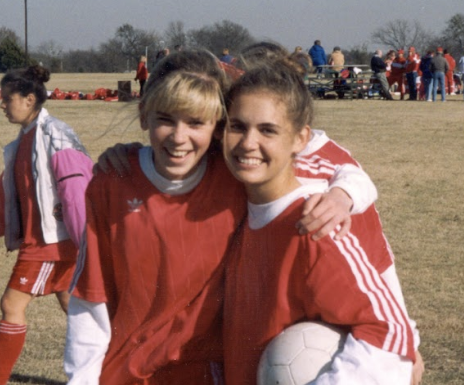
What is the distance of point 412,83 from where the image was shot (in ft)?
100

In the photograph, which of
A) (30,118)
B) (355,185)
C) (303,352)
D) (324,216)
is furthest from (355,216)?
(30,118)

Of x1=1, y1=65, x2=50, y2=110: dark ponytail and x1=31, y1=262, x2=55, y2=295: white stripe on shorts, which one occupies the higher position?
x1=1, y1=65, x2=50, y2=110: dark ponytail

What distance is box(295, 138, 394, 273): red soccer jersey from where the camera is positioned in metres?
2.86

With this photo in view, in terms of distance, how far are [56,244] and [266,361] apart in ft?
8.51

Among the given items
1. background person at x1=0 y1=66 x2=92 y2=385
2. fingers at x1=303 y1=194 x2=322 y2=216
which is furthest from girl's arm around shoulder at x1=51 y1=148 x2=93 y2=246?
fingers at x1=303 y1=194 x2=322 y2=216

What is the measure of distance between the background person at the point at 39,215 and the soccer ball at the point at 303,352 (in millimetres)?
2400

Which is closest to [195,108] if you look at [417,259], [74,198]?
[74,198]

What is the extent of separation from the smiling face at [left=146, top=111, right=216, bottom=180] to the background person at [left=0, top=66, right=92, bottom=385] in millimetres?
2025

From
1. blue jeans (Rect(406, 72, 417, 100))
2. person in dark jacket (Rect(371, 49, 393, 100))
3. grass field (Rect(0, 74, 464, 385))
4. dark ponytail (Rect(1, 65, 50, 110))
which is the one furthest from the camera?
blue jeans (Rect(406, 72, 417, 100))

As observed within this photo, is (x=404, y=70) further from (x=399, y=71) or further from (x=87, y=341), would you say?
(x=87, y=341)

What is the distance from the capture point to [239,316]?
2844 mm

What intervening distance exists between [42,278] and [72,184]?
0.56 metres

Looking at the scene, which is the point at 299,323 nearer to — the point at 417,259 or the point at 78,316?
the point at 78,316

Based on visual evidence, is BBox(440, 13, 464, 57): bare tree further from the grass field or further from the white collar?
the white collar
